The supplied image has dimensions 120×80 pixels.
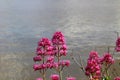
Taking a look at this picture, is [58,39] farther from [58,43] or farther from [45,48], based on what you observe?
[45,48]

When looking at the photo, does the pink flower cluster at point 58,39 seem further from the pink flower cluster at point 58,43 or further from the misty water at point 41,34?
the misty water at point 41,34

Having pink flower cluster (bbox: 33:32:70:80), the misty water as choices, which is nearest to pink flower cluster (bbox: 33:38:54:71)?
pink flower cluster (bbox: 33:32:70:80)

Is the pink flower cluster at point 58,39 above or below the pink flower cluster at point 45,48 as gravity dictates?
above

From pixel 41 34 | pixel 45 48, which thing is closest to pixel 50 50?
pixel 45 48

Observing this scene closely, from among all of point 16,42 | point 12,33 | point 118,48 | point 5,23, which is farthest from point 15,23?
point 118,48

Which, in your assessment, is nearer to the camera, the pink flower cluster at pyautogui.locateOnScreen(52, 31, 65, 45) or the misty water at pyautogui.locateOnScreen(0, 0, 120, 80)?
the pink flower cluster at pyautogui.locateOnScreen(52, 31, 65, 45)

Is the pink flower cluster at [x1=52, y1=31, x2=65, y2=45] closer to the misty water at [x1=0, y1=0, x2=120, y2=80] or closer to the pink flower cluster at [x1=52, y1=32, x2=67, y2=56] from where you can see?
the pink flower cluster at [x1=52, y1=32, x2=67, y2=56]

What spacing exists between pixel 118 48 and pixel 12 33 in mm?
10015

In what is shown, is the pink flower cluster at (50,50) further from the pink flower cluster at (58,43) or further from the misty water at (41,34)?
the misty water at (41,34)

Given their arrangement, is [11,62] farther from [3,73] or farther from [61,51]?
[61,51]

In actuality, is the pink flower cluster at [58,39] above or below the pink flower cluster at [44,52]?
above

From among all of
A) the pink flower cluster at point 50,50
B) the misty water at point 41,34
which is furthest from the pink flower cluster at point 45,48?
the misty water at point 41,34

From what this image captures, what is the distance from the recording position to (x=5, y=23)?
1609 centimetres

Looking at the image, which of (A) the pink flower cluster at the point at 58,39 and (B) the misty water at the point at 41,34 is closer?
(A) the pink flower cluster at the point at 58,39
